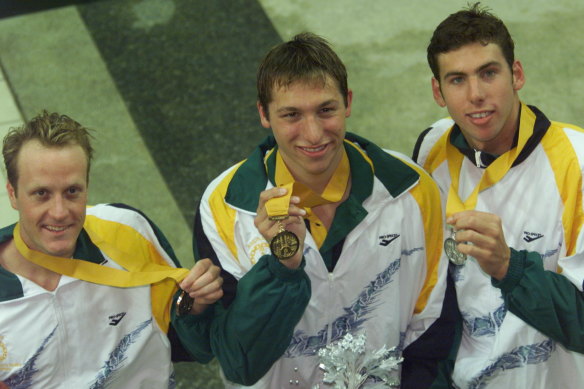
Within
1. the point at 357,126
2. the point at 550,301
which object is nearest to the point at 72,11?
the point at 357,126

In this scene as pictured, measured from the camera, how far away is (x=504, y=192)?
3014mm

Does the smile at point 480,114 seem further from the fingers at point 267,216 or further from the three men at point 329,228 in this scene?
the fingers at point 267,216

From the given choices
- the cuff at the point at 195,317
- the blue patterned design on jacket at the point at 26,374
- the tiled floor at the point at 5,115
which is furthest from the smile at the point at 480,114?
the tiled floor at the point at 5,115

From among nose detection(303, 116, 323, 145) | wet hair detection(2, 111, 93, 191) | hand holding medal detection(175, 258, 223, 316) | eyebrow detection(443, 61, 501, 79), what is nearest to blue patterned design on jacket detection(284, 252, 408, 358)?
hand holding medal detection(175, 258, 223, 316)

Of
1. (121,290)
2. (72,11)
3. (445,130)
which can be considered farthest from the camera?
(72,11)

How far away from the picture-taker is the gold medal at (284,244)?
2695 mm

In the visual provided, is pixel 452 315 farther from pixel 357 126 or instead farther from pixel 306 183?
pixel 357 126

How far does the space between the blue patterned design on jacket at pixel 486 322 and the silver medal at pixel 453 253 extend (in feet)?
0.71

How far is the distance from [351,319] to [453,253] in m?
0.44

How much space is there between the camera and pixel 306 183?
308 centimetres

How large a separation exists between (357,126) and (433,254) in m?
2.46

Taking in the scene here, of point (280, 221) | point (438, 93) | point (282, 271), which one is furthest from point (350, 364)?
point (438, 93)

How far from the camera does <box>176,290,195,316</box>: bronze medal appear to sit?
2.81m

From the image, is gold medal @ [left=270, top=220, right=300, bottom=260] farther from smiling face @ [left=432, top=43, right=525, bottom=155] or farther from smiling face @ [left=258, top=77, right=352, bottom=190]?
smiling face @ [left=432, top=43, right=525, bottom=155]
